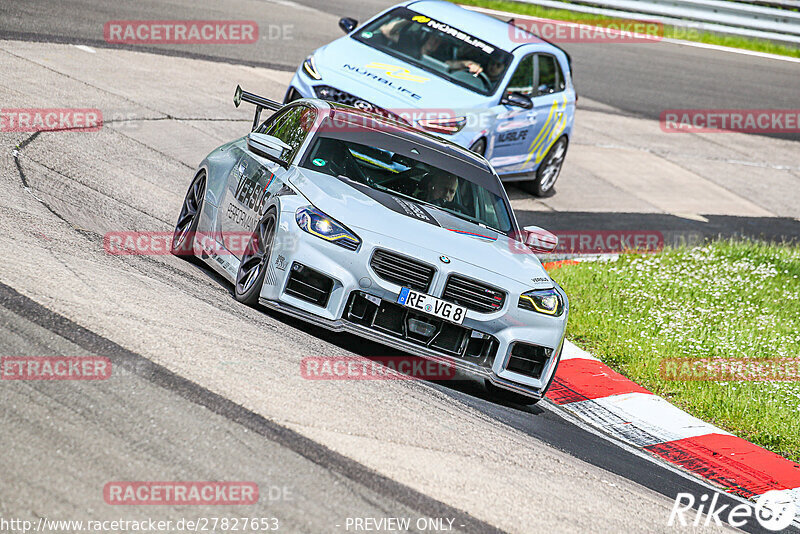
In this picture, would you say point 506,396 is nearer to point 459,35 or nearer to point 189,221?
point 189,221

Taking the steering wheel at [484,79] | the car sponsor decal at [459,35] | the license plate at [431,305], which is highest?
the car sponsor decal at [459,35]

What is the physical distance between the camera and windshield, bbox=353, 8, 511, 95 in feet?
42.3

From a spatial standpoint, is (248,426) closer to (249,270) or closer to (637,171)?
(249,270)

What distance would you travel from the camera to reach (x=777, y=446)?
773 cm

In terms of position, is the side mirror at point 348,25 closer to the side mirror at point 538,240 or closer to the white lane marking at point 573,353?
the white lane marking at point 573,353

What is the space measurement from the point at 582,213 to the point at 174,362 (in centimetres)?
942

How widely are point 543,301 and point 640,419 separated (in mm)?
1451

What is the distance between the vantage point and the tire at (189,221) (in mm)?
8406

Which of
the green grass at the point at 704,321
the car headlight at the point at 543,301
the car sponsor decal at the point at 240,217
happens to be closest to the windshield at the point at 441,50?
the green grass at the point at 704,321

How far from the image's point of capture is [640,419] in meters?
7.86

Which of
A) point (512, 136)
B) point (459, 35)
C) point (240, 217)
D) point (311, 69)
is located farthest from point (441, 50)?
point (240, 217)

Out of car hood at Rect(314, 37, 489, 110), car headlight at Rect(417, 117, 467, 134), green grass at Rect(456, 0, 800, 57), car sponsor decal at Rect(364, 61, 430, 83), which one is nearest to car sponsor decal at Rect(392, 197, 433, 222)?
car hood at Rect(314, 37, 489, 110)

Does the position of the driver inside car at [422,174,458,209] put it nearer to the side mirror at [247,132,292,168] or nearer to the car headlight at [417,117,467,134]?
the side mirror at [247,132,292,168]

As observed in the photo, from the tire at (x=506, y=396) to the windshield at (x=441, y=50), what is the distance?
6081 mm
